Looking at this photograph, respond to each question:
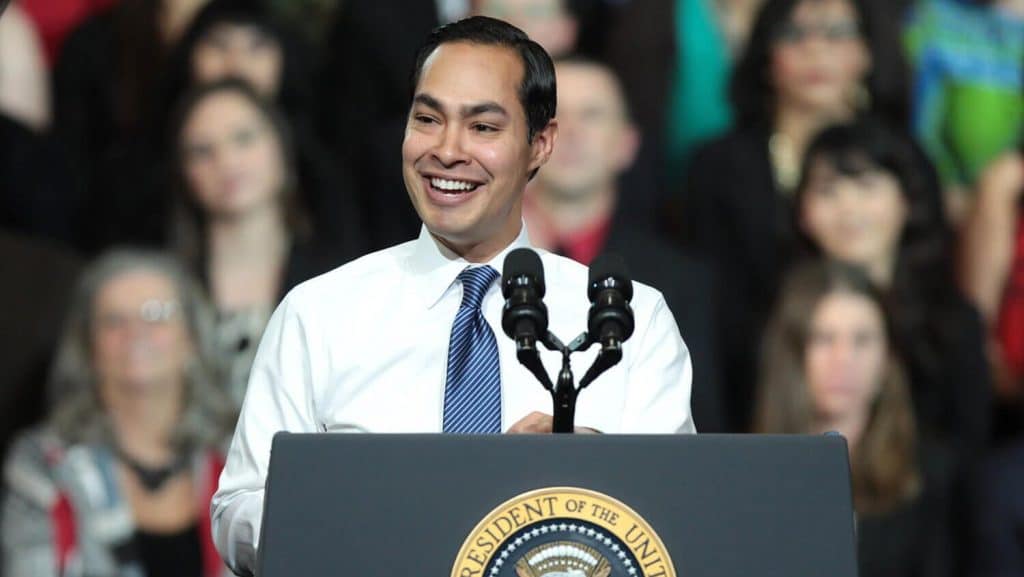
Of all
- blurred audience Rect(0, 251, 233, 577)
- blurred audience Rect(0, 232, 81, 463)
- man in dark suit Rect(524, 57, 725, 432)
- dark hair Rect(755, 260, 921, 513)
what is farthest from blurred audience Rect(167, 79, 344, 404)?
dark hair Rect(755, 260, 921, 513)

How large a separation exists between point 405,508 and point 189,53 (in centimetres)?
319

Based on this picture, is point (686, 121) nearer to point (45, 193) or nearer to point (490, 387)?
point (45, 193)

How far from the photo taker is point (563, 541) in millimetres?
1983

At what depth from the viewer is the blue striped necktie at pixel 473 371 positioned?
2316 mm

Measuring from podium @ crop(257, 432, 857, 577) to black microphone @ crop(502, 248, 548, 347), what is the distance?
5.0 inches

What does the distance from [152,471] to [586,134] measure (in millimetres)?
1281

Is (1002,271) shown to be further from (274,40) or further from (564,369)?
(564,369)

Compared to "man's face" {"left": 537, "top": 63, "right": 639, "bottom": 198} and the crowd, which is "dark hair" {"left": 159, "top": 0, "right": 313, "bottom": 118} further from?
"man's face" {"left": 537, "top": 63, "right": 639, "bottom": 198}

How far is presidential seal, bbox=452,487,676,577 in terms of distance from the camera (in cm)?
197

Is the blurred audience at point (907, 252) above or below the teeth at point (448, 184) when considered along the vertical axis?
above

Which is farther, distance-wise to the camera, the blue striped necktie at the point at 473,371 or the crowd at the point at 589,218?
the crowd at the point at 589,218

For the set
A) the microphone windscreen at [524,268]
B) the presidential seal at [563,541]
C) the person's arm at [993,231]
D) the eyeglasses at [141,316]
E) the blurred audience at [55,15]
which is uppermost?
the blurred audience at [55,15]

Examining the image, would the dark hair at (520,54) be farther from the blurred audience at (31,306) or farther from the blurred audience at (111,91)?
the blurred audience at (111,91)

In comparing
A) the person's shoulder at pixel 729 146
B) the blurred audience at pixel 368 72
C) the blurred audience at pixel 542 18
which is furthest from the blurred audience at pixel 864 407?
the blurred audience at pixel 368 72
